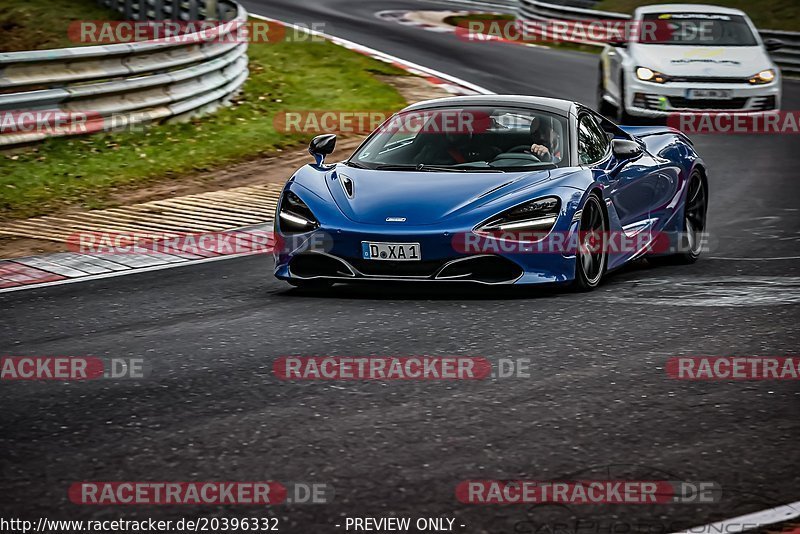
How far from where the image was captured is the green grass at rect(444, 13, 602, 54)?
102 ft

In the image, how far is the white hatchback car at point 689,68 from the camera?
57.9 ft

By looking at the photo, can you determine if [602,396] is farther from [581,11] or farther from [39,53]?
[581,11]

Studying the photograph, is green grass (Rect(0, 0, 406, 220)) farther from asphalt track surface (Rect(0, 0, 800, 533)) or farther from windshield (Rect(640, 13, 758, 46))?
asphalt track surface (Rect(0, 0, 800, 533))

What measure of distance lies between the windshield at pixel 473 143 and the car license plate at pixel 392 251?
996mm

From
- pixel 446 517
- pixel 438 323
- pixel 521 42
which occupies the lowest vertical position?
pixel 521 42

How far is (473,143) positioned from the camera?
9.34m

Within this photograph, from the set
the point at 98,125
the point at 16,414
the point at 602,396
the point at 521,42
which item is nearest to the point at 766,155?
the point at 98,125

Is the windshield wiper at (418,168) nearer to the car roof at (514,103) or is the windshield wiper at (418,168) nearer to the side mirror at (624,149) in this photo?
the car roof at (514,103)

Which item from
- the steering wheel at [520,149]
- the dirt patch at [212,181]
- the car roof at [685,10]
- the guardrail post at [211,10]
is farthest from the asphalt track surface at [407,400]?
the guardrail post at [211,10]

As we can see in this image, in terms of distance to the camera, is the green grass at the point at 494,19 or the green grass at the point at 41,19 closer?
the green grass at the point at 41,19

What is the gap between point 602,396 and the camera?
19.7ft

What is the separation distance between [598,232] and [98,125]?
774cm

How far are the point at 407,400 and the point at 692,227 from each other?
5.26 m

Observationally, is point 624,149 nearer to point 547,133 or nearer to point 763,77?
point 547,133
